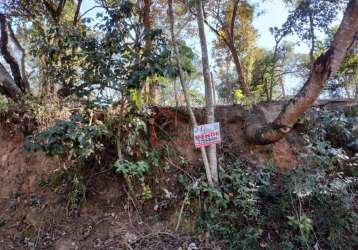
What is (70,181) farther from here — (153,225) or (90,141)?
(153,225)

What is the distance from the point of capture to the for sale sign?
8.87ft

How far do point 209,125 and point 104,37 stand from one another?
1409mm

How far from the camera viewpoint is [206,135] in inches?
107

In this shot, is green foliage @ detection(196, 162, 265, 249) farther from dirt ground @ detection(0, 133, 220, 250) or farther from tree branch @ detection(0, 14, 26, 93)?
tree branch @ detection(0, 14, 26, 93)

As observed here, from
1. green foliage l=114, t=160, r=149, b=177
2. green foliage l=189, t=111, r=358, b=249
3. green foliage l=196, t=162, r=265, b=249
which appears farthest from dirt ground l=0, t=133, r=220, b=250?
green foliage l=114, t=160, r=149, b=177

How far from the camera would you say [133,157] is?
2.91 meters

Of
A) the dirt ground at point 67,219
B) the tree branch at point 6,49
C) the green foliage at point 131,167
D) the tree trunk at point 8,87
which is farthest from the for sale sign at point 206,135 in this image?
the tree branch at point 6,49

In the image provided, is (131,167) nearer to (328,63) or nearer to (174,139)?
(174,139)

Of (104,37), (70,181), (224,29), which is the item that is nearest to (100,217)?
(70,181)

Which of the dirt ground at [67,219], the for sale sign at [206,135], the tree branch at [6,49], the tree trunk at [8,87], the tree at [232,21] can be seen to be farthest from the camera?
the tree at [232,21]

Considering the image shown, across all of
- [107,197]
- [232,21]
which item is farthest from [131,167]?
[232,21]

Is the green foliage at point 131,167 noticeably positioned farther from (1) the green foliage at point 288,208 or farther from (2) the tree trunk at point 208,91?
(2) the tree trunk at point 208,91

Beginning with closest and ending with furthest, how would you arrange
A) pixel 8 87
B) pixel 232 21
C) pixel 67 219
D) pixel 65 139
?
pixel 65 139
pixel 67 219
pixel 8 87
pixel 232 21

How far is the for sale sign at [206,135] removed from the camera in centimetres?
270
